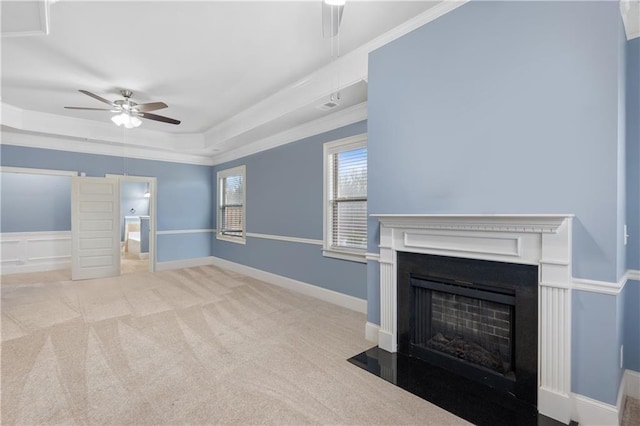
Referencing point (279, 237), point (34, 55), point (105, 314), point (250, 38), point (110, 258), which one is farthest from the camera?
point (110, 258)

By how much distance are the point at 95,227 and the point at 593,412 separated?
291 inches

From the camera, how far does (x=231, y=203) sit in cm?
669

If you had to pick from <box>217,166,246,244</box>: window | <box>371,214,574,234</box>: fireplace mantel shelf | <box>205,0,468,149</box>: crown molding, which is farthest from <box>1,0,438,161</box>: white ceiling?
<box>217,166,246,244</box>: window

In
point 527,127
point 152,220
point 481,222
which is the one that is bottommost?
point 152,220

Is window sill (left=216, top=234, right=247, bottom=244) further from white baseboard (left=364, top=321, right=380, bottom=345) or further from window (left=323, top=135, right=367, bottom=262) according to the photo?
white baseboard (left=364, top=321, right=380, bottom=345)

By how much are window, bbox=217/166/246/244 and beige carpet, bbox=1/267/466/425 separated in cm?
225

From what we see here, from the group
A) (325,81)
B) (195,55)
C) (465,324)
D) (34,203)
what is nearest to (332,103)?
(325,81)

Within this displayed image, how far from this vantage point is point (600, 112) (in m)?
1.73

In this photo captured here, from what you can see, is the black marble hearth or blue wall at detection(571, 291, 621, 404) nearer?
blue wall at detection(571, 291, 621, 404)

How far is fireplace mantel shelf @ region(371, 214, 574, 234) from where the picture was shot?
1.79m

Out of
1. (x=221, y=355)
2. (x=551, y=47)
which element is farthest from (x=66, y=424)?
(x=551, y=47)

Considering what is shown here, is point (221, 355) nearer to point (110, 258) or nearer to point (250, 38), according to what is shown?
point (250, 38)

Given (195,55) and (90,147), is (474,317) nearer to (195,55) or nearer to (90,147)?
(195,55)

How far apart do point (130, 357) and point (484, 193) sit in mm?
3295
